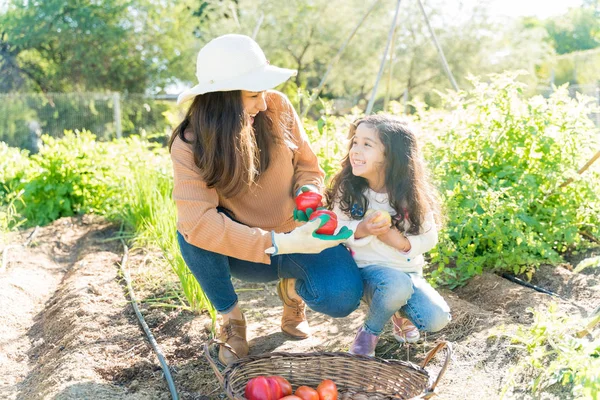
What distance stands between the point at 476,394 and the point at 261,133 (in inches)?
47.6

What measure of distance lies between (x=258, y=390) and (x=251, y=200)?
79 centimetres

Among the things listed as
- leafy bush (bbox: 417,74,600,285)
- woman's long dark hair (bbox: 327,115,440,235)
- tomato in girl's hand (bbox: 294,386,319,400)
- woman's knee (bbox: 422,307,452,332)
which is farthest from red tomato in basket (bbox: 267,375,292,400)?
leafy bush (bbox: 417,74,600,285)

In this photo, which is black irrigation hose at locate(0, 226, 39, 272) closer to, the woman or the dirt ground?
the dirt ground

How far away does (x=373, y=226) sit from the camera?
2.20m

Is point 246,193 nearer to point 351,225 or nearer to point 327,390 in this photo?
point 351,225

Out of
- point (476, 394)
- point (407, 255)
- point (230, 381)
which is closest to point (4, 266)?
point (230, 381)

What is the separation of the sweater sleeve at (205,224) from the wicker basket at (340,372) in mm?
348

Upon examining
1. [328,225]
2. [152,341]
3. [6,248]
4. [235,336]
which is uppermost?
[328,225]

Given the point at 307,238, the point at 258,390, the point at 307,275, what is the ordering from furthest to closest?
the point at 307,275 < the point at 307,238 < the point at 258,390

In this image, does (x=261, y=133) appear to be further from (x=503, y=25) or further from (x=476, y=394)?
(x=503, y=25)

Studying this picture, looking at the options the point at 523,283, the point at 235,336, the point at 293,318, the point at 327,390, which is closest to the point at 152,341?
the point at 235,336

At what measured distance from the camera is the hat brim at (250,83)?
6.89ft

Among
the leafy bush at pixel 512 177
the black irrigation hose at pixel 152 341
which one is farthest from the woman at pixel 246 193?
the leafy bush at pixel 512 177

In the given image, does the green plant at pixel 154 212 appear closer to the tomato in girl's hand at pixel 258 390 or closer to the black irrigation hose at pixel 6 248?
the black irrigation hose at pixel 6 248
